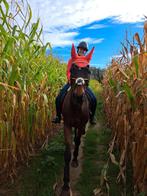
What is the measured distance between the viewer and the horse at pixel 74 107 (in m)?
5.32

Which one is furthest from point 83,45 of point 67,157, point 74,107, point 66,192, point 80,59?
point 66,192

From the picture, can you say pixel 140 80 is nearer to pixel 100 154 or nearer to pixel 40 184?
pixel 40 184

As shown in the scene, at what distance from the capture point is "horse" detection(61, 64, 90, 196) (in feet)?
17.5

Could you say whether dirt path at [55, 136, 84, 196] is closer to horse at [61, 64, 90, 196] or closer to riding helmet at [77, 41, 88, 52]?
horse at [61, 64, 90, 196]

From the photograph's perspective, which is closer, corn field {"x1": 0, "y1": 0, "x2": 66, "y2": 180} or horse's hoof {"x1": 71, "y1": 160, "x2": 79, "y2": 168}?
corn field {"x1": 0, "y1": 0, "x2": 66, "y2": 180}

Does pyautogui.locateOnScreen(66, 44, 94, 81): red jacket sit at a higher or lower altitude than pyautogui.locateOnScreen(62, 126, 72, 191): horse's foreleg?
higher

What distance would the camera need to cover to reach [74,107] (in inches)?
229

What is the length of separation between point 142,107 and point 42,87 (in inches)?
120

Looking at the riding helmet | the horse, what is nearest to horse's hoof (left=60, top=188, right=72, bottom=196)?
the horse

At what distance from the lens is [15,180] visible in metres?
5.84

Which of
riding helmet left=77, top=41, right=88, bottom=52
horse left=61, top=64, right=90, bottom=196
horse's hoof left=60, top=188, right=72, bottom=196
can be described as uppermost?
riding helmet left=77, top=41, right=88, bottom=52

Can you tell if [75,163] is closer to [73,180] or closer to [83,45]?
[73,180]

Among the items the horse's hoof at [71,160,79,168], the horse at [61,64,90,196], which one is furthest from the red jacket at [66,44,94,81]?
the horse's hoof at [71,160,79,168]

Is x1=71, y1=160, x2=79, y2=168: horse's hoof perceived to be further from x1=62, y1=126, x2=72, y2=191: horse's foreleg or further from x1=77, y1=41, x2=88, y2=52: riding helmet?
x1=77, y1=41, x2=88, y2=52: riding helmet
